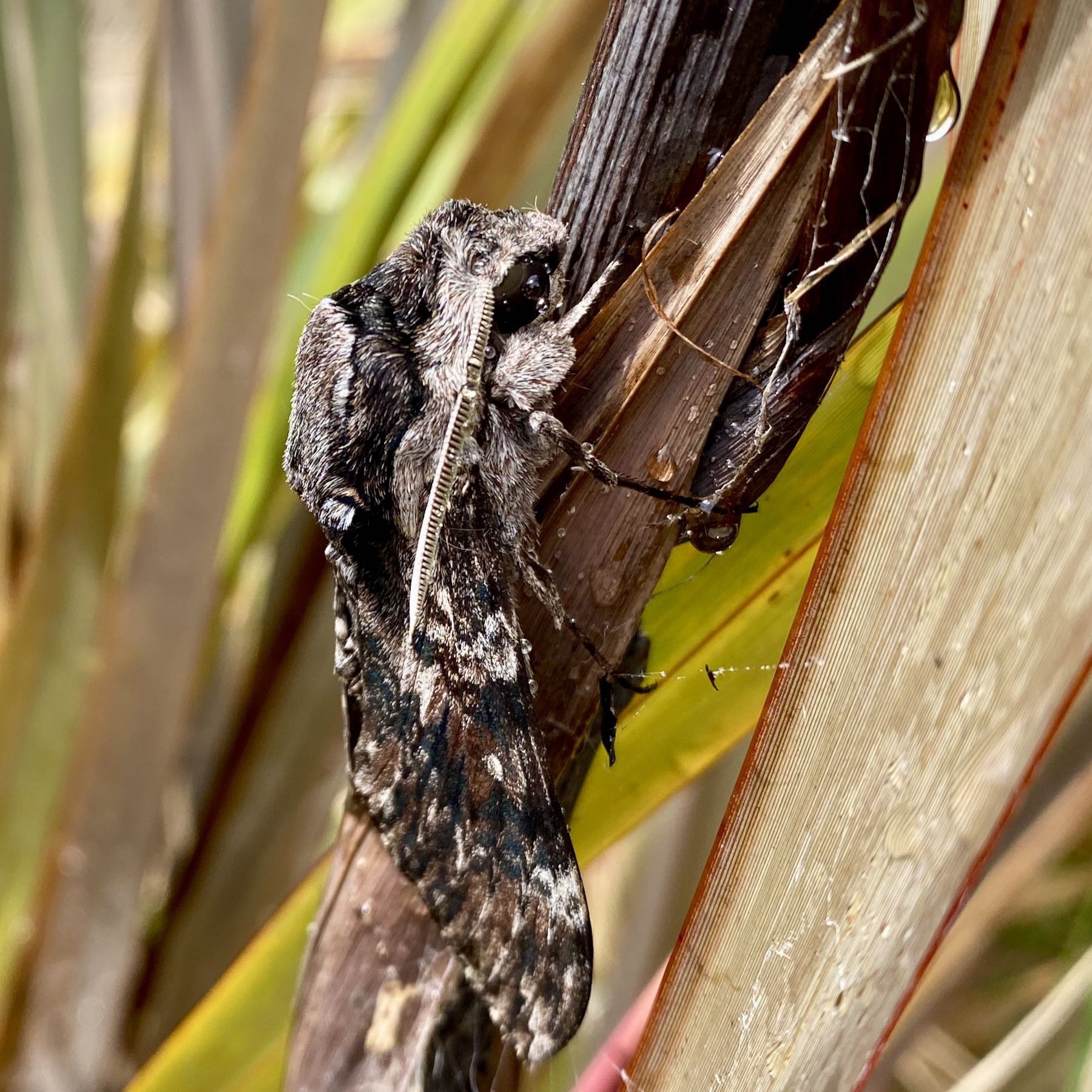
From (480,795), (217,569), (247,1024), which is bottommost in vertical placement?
(247,1024)

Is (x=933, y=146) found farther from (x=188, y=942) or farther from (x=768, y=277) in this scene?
(x=188, y=942)

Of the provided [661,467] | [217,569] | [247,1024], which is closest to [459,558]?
[661,467]

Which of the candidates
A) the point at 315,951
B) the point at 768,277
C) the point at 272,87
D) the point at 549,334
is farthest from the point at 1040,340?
the point at 272,87

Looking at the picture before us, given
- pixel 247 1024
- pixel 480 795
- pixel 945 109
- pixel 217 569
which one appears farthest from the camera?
pixel 217 569

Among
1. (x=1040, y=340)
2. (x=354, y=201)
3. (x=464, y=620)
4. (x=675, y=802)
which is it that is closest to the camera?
(x=1040, y=340)

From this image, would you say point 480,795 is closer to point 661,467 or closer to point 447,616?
point 447,616

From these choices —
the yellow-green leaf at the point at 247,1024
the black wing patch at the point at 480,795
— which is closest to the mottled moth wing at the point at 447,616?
the black wing patch at the point at 480,795

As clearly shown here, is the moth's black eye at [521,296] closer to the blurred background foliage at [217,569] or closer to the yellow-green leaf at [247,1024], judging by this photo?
the blurred background foliage at [217,569]
